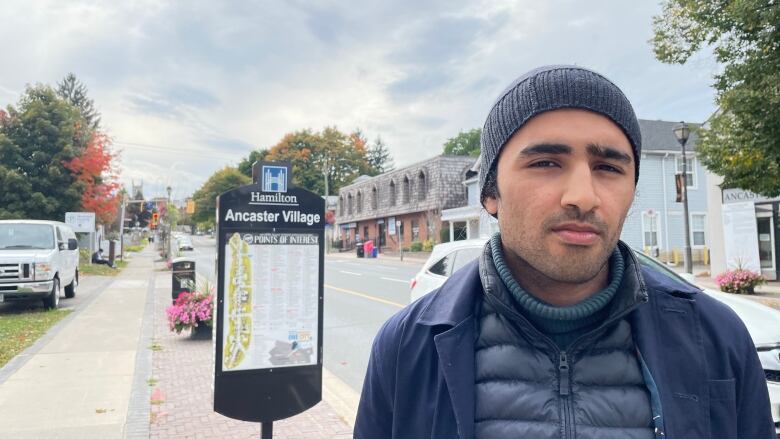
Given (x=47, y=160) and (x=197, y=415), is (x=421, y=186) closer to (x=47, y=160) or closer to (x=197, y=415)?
(x=47, y=160)

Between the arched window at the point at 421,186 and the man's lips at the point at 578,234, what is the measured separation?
3942 centimetres

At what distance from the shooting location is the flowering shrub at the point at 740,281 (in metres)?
14.1

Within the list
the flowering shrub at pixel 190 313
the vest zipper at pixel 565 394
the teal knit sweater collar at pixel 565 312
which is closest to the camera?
the vest zipper at pixel 565 394

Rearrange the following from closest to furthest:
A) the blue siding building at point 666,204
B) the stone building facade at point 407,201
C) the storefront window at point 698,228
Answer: the blue siding building at point 666,204 < the storefront window at point 698,228 < the stone building facade at point 407,201

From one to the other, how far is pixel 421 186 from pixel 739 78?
31.4 meters

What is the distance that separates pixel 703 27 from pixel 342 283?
13.2m

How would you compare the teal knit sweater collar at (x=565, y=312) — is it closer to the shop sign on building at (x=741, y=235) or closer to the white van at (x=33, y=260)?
the white van at (x=33, y=260)

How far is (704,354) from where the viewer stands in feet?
4.75

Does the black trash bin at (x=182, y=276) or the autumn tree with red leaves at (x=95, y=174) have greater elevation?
the autumn tree with red leaves at (x=95, y=174)

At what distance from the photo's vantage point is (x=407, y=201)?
4359 cm

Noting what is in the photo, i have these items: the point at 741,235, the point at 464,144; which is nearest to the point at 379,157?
the point at 464,144

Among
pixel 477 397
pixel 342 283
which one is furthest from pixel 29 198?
pixel 477 397

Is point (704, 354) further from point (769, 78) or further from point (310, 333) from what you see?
point (769, 78)

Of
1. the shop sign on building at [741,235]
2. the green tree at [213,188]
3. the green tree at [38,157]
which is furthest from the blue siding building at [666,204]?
the green tree at [213,188]
